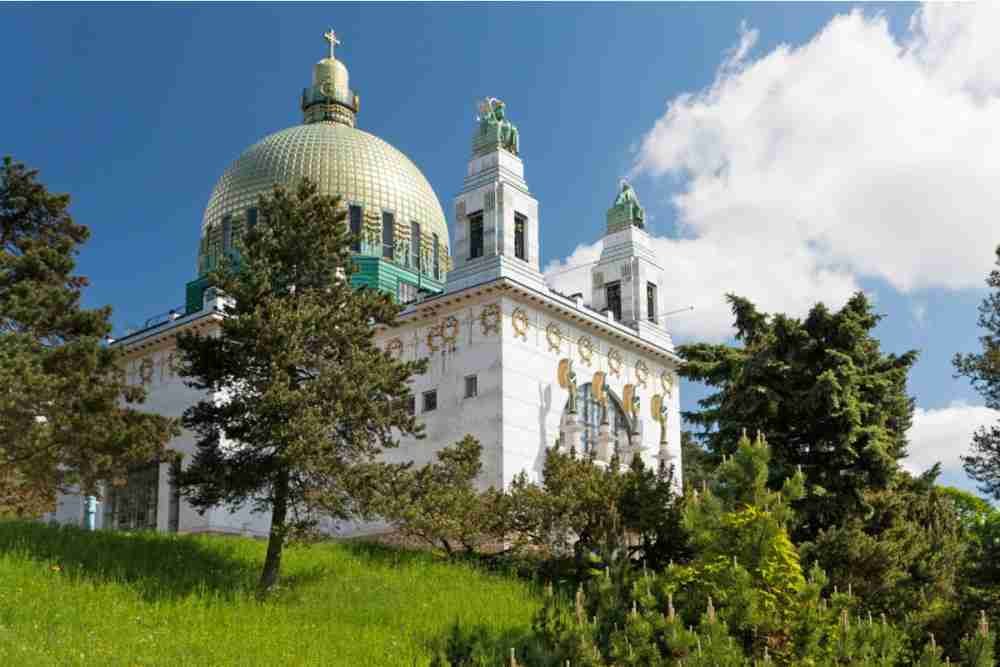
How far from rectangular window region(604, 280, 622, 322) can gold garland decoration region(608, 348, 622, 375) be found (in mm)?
3156

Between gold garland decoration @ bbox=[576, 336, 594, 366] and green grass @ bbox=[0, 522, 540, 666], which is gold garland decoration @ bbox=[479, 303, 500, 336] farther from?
green grass @ bbox=[0, 522, 540, 666]

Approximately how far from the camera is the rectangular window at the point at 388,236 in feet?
156

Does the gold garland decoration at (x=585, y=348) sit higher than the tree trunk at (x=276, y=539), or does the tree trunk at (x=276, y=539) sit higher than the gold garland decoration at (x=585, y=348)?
the gold garland decoration at (x=585, y=348)

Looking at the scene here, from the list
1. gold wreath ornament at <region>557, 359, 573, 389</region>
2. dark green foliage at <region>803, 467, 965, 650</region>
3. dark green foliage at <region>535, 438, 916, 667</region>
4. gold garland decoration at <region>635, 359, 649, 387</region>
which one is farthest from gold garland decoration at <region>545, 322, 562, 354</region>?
dark green foliage at <region>535, 438, 916, 667</region>

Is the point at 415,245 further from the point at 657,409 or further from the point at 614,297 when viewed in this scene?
the point at 657,409

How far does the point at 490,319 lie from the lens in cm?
3897

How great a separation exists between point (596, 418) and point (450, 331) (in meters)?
6.09

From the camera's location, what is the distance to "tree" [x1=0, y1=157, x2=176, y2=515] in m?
30.0

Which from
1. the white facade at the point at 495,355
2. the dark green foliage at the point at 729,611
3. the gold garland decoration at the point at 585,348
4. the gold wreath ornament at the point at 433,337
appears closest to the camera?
the dark green foliage at the point at 729,611

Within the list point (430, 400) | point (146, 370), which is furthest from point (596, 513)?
point (146, 370)

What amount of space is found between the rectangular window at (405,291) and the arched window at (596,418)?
784cm

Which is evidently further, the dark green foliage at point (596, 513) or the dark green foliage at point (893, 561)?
the dark green foliage at point (596, 513)

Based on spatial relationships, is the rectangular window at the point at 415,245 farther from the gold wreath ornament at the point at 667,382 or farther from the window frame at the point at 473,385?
A: the gold wreath ornament at the point at 667,382

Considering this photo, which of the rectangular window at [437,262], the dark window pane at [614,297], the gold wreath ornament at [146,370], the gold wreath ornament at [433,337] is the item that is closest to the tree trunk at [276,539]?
the gold wreath ornament at [433,337]
